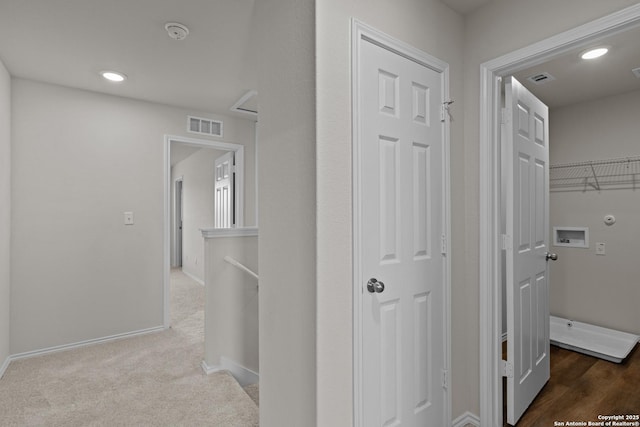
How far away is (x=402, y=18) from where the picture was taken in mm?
1660

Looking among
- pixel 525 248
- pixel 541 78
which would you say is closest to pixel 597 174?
pixel 541 78

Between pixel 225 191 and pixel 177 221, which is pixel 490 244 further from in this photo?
pixel 177 221

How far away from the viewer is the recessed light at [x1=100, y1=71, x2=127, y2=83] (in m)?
2.84

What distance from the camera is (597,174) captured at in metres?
3.52

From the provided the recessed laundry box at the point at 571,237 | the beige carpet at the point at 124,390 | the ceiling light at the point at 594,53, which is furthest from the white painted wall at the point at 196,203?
the recessed laundry box at the point at 571,237

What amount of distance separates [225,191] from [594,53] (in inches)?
165

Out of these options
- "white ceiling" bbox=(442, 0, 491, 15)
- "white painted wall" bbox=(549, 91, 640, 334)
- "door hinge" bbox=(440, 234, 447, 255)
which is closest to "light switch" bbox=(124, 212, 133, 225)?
"door hinge" bbox=(440, 234, 447, 255)

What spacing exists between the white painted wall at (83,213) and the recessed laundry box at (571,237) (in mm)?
4566

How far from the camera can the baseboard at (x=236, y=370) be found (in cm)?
258

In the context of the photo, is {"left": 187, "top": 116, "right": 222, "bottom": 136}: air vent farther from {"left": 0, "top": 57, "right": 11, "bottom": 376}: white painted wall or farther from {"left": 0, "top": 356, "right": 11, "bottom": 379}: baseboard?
{"left": 0, "top": 356, "right": 11, "bottom": 379}: baseboard

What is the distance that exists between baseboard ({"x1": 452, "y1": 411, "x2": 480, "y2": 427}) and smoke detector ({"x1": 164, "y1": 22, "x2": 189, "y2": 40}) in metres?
2.99

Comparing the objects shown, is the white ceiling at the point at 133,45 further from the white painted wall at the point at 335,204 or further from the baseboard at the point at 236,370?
the baseboard at the point at 236,370

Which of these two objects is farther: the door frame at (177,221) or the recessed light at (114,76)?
the door frame at (177,221)

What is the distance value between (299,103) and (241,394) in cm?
199
